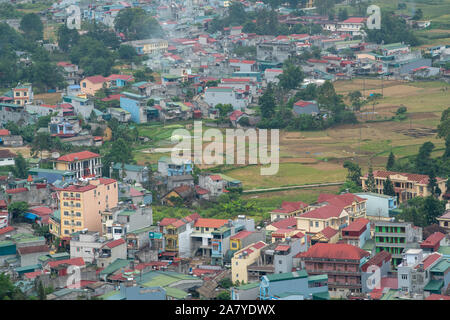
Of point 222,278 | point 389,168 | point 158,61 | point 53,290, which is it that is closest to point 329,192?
point 389,168

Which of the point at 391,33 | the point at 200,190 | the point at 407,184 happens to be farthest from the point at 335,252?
the point at 391,33

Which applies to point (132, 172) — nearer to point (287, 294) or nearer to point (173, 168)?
point (173, 168)

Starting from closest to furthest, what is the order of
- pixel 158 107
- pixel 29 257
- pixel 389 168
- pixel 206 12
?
pixel 29 257
pixel 389 168
pixel 158 107
pixel 206 12

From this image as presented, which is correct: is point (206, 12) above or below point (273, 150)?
above

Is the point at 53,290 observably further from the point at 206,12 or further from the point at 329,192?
the point at 206,12

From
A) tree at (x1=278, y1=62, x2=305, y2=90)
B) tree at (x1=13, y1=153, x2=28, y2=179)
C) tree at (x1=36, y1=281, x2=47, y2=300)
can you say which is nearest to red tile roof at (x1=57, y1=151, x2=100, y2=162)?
tree at (x1=13, y1=153, x2=28, y2=179)

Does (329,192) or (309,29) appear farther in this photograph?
(309,29)
